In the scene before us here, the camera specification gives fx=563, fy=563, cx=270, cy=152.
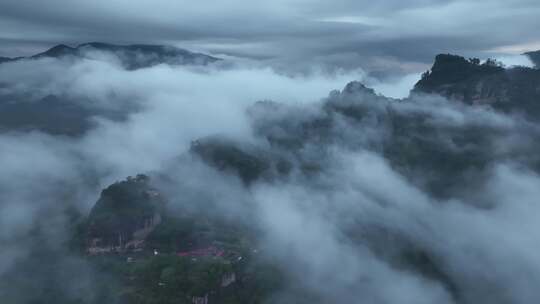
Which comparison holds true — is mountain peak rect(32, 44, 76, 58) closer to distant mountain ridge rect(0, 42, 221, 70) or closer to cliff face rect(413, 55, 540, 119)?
distant mountain ridge rect(0, 42, 221, 70)

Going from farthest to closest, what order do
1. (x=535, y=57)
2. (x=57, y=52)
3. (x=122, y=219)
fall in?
(x=57, y=52) < (x=535, y=57) < (x=122, y=219)

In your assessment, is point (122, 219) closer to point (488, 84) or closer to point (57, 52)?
point (488, 84)

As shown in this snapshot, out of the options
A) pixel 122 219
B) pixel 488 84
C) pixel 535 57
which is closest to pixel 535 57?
pixel 535 57

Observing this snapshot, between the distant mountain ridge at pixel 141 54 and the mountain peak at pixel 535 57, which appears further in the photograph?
the distant mountain ridge at pixel 141 54

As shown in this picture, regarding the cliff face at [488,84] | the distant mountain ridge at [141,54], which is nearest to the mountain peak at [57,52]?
the distant mountain ridge at [141,54]

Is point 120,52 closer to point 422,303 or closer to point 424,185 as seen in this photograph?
point 424,185

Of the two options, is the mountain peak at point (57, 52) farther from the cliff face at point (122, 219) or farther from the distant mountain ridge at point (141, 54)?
the cliff face at point (122, 219)

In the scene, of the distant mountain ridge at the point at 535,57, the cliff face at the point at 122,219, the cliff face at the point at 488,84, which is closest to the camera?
the cliff face at the point at 122,219
